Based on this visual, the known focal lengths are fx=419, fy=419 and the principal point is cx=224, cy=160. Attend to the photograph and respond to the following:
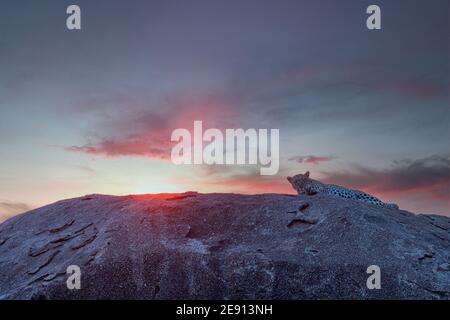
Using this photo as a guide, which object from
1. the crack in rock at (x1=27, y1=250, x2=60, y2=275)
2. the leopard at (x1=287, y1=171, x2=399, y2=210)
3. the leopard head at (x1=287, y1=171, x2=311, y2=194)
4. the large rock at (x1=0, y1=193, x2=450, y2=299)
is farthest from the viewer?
the leopard head at (x1=287, y1=171, x2=311, y2=194)

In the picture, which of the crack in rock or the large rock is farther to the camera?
the crack in rock

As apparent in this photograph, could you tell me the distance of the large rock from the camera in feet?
31.5

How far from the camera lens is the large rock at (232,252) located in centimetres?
959

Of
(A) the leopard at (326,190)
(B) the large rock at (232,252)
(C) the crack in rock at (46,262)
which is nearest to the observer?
(B) the large rock at (232,252)

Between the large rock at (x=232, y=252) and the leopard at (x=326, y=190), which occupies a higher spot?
the leopard at (x=326, y=190)

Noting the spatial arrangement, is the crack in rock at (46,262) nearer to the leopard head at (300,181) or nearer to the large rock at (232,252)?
the large rock at (232,252)

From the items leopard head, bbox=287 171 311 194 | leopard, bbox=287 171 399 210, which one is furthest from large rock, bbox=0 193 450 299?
leopard head, bbox=287 171 311 194

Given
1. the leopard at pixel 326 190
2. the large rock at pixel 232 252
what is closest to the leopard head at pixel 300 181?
the leopard at pixel 326 190

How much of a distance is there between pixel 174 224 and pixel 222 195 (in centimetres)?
273

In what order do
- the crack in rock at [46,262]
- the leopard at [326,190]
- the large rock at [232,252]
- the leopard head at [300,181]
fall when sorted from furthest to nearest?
1. the leopard head at [300,181]
2. the leopard at [326,190]
3. the crack in rock at [46,262]
4. the large rock at [232,252]

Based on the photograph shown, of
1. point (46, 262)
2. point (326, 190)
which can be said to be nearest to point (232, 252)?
point (46, 262)

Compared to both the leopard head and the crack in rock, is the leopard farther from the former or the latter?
the crack in rock
